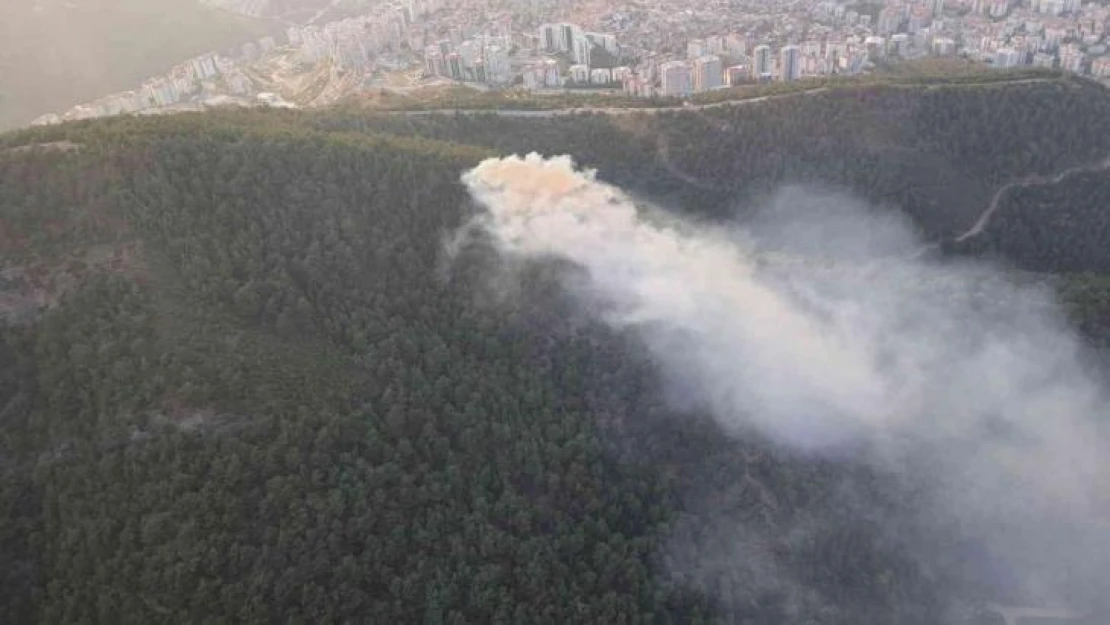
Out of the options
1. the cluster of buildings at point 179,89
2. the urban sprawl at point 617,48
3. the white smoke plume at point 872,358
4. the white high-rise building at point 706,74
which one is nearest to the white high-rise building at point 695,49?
the urban sprawl at point 617,48

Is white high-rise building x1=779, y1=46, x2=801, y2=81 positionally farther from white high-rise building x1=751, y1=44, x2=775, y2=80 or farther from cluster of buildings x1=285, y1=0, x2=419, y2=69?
cluster of buildings x1=285, y1=0, x2=419, y2=69

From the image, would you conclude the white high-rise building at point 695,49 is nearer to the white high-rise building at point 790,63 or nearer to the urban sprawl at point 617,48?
the urban sprawl at point 617,48

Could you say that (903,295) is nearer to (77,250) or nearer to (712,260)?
(712,260)


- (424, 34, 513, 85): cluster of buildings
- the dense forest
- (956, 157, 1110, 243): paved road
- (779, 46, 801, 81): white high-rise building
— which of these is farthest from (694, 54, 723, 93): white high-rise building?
the dense forest

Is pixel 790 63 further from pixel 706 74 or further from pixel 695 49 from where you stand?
pixel 695 49

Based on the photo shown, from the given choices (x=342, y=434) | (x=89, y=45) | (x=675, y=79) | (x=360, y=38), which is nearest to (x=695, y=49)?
(x=675, y=79)

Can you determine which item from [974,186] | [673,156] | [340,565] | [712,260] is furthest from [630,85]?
[340,565]
